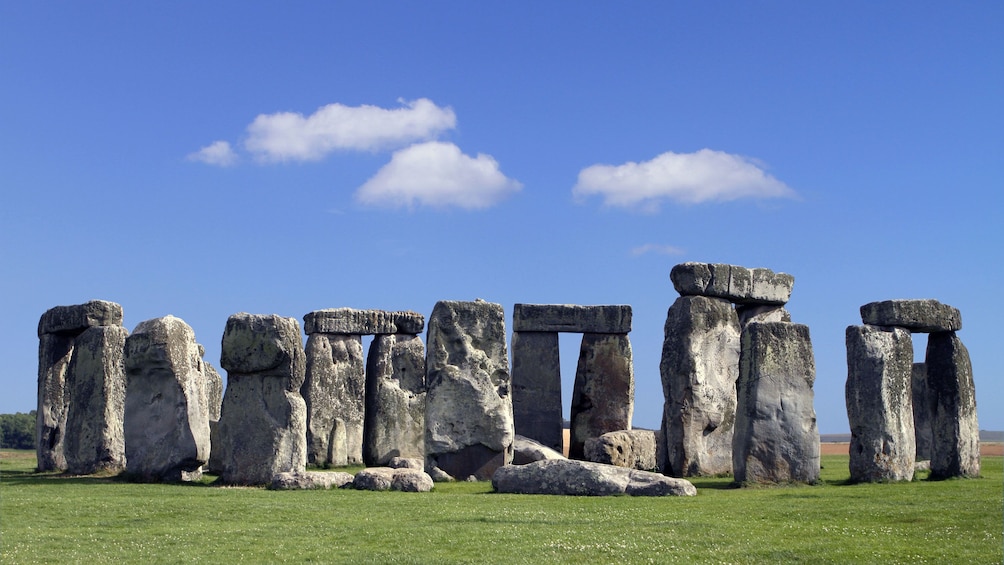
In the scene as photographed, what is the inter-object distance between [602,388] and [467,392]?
735 centimetres

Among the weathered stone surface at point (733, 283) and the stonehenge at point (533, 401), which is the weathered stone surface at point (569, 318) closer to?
the stonehenge at point (533, 401)

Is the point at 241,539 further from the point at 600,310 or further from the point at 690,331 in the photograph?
the point at 600,310

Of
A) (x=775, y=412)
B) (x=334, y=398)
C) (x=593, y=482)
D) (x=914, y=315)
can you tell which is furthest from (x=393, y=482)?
(x=334, y=398)

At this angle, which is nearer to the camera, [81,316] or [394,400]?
[81,316]

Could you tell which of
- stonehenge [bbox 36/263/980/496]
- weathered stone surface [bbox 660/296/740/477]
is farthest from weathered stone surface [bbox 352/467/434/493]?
weathered stone surface [bbox 660/296/740/477]

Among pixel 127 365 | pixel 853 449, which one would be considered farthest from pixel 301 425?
pixel 853 449

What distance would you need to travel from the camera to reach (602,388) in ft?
84.8

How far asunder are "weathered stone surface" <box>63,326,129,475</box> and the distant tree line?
91.5 ft

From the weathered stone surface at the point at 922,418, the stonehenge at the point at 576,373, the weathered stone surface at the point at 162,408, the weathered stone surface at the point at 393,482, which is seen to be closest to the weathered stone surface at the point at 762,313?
the weathered stone surface at the point at 922,418

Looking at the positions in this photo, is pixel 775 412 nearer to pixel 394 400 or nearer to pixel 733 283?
pixel 733 283

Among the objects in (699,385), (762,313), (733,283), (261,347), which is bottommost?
(699,385)

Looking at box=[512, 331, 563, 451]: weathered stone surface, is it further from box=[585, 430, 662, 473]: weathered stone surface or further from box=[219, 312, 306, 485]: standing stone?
box=[219, 312, 306, 485]: standing stone

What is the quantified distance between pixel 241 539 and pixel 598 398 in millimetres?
15142

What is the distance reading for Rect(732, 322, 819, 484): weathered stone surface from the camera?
16578 millimetres
